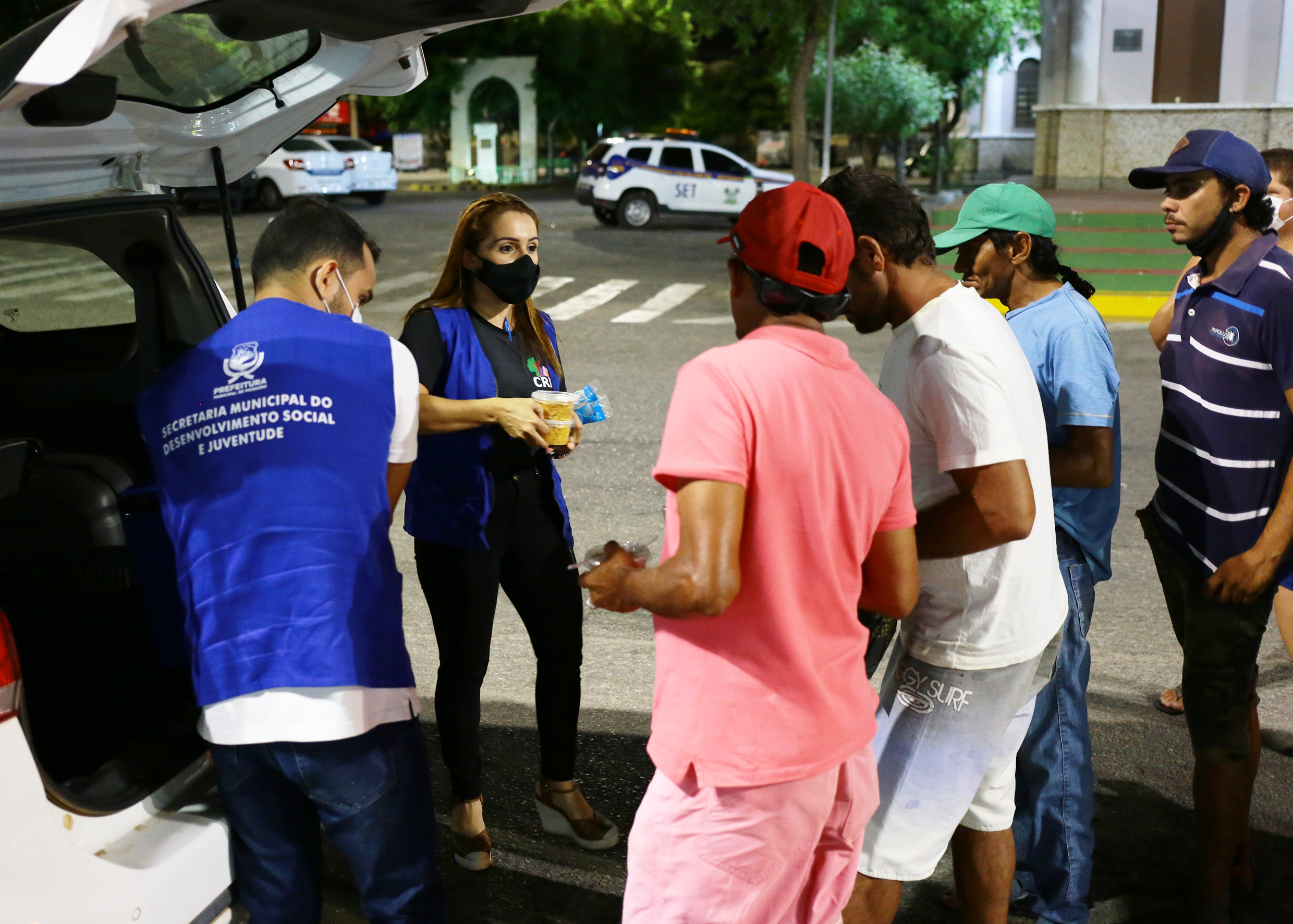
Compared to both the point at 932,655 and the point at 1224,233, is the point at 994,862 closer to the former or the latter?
the point at 932,655

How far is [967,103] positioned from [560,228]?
21.1 m

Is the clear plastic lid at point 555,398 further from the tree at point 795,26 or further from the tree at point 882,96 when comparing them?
the tree at point 882,96

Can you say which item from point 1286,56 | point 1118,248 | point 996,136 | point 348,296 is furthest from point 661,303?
point 996,136

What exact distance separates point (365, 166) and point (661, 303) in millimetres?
15623

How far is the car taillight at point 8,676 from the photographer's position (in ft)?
6.74

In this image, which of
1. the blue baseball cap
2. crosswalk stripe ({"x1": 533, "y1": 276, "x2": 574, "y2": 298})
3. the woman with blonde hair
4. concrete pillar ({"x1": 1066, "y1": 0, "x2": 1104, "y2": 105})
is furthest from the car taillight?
concrete pillar ({"x1": 1066, "y1": 0, "x2": 1104, "y2": 105})

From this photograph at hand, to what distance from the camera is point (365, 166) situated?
29.0 meters

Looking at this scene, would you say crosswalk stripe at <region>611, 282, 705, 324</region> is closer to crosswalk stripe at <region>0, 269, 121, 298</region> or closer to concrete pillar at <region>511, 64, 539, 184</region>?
crosswalk stripe at <region>0, 269, 121, 298</region>

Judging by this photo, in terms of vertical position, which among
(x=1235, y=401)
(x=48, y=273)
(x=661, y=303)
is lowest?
(x=661, y=303)

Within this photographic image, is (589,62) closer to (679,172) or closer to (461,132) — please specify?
(461,132)

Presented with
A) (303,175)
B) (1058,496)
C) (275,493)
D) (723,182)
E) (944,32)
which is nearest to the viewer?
(275,493)

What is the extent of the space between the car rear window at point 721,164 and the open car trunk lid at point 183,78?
21723mm

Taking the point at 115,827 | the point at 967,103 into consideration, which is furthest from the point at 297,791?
the point at 967,103

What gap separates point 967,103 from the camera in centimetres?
4091
